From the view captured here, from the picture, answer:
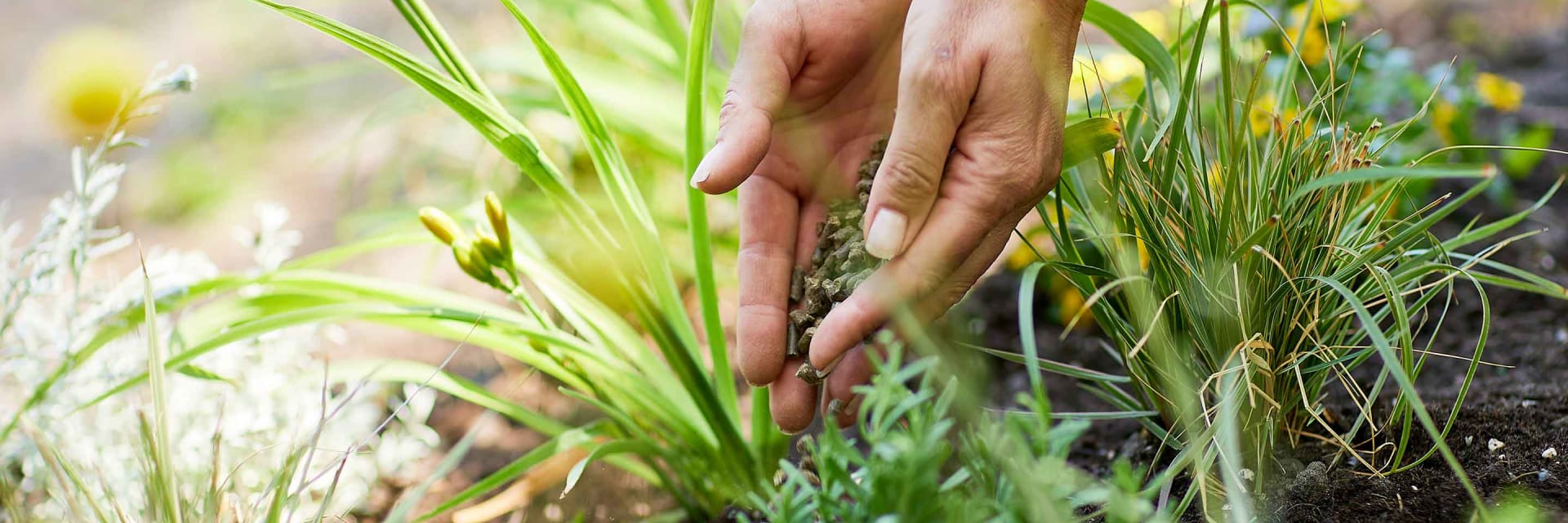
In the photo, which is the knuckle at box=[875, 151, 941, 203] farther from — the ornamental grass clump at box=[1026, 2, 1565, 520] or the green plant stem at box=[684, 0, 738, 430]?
the green plant stem at box=[684, 0, 738, 430]

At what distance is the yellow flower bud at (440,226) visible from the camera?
1.00 meters

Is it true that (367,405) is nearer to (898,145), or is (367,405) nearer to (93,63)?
(898,145)

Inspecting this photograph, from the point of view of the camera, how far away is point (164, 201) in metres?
2.71

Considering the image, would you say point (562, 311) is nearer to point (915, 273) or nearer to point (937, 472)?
point (915, 273)

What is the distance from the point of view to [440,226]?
1.01 metres

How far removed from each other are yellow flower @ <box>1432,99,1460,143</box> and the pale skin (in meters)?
1.19

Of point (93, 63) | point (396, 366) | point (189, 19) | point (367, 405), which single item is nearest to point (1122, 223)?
point (396, 366)

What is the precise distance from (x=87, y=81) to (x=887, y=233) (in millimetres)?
3254

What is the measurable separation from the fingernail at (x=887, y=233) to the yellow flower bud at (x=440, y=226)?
0.46m

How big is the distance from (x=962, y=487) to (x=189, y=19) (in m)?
4.37

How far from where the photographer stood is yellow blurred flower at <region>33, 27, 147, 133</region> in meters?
3.01

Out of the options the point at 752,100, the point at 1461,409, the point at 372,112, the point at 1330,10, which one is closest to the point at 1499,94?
the point at 1330,10

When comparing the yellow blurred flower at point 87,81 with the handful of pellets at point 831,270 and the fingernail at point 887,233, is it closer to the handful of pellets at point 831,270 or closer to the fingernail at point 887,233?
the handful of pellets at point 831,270

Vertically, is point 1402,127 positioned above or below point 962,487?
above
